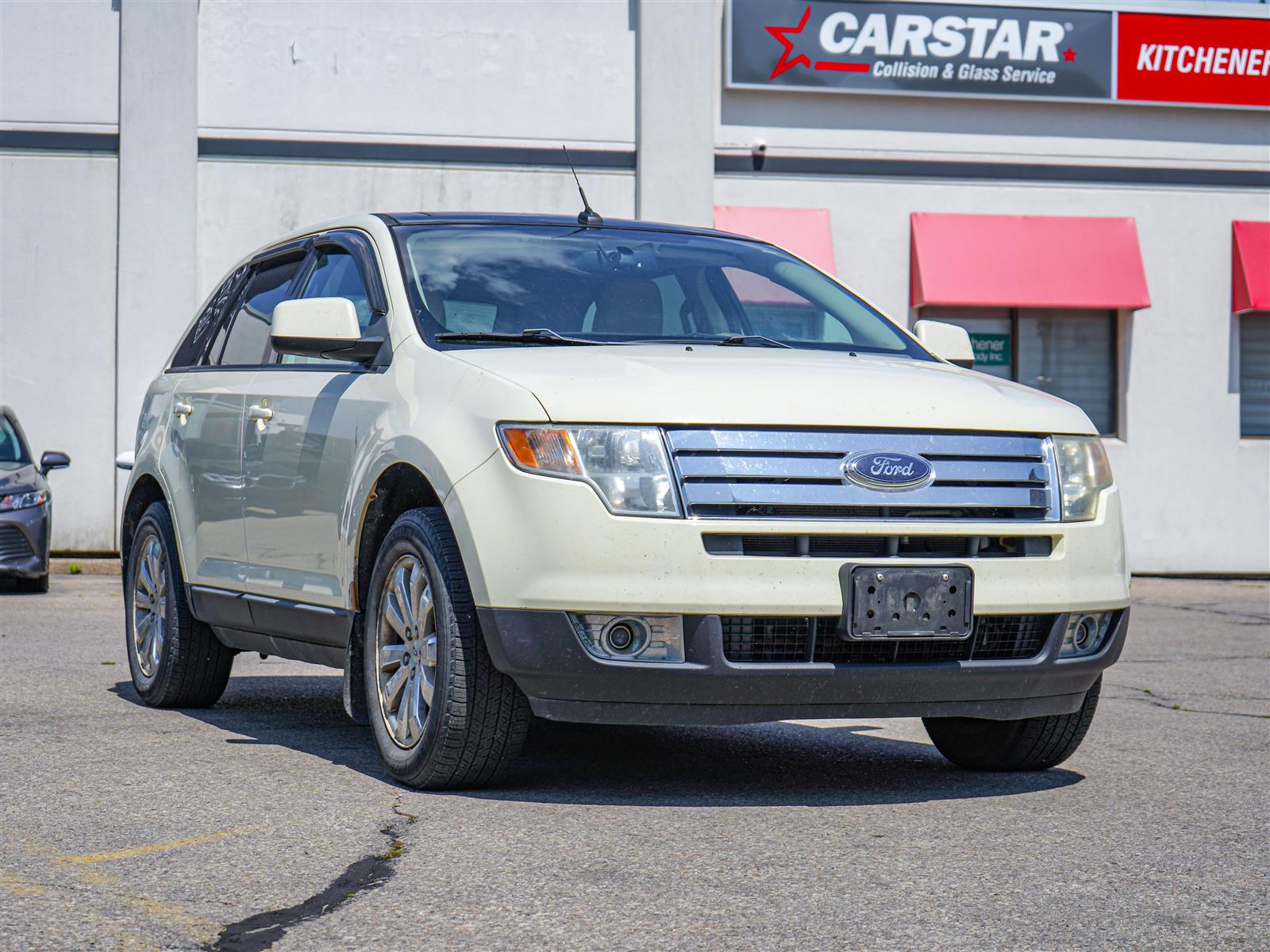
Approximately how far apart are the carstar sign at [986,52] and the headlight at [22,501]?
8.30 m

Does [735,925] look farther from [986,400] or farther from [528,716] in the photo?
[986,400]

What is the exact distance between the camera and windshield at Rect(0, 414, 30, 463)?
14672 mm

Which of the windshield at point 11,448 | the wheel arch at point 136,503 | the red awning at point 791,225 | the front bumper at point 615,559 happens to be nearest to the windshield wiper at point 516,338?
the front bumper at point 615,559

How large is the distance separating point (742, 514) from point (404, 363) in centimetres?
130

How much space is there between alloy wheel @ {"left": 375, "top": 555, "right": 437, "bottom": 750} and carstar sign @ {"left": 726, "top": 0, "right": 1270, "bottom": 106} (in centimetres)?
1412

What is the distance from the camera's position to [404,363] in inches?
214

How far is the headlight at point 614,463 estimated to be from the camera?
467cm

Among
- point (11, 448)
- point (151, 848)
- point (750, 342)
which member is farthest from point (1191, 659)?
point (11, 448)

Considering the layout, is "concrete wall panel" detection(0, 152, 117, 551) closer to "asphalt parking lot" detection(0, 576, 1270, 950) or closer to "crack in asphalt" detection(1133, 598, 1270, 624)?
"crack in asphalt" detection(1133, 598, 1270, 624)

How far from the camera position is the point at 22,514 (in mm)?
13922

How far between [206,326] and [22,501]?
718 centimetres

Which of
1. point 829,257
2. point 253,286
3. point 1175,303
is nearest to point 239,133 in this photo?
point 829,257

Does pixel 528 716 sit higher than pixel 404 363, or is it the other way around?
pixel 404 363

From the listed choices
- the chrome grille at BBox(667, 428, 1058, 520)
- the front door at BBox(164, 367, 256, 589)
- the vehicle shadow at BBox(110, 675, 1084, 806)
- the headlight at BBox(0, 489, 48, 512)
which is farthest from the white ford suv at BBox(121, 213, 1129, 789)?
the headlight at BBox(0, 489, 48, 512)
